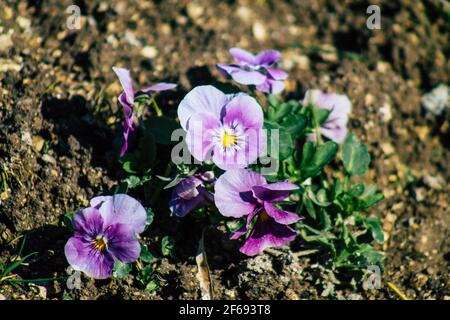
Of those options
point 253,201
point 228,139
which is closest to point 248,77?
point 228,139

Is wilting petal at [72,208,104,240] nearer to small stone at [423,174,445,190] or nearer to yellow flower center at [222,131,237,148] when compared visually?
yellow flower center at [222,131,237,148]

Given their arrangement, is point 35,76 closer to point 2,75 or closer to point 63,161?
point 2,75

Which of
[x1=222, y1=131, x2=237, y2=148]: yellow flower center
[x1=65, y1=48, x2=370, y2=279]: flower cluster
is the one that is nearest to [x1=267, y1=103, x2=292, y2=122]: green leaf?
[x1=65, y1=48, x2=370, y2=279]: flower cluster

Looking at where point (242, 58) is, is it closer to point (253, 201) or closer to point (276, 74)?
point (276, 74)

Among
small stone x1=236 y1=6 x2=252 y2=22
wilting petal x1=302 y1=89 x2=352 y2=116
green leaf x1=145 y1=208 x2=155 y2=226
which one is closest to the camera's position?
green leaf x1=145 y1=208 x2=155 y2=226

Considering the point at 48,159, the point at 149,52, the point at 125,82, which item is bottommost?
the point at 48,159

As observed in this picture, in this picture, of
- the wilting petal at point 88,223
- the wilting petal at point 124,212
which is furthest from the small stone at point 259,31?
the wilting petal at point 88,223
